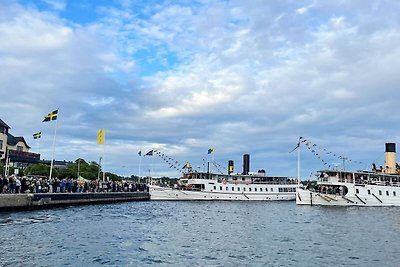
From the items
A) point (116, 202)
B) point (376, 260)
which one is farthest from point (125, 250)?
point (116, 202)

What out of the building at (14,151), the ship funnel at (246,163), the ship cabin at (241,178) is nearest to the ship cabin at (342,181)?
the ship cabin at (241,178)

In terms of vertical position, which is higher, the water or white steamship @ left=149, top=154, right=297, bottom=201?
white steamship @ left=149, top=154, right=297, bottom=201

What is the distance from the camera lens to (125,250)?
27828 mm

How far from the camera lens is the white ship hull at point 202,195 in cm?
8981

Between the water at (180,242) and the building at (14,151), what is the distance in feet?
161

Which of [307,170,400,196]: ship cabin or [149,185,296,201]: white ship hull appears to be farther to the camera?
[149,185,296,201]: white ship hull

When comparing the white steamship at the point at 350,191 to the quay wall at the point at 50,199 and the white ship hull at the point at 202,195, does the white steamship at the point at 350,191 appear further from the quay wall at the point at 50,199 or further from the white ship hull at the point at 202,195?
the quay wall at the point at 50,199

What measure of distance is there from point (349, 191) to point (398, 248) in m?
50.5

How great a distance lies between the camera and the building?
93562mm

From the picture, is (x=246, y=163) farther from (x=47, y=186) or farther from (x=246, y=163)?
(x=47, y=186)

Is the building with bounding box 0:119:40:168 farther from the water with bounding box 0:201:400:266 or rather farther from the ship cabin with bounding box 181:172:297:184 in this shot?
the water with bounding box 0:201:400:266

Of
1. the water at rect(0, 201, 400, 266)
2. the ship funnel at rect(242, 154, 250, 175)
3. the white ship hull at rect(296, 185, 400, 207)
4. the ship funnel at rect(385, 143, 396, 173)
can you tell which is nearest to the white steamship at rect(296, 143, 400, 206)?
the white ship hull at rect(296, 185, 400, 207)

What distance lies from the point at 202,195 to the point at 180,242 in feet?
203

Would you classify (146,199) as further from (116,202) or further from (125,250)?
(125,250)
